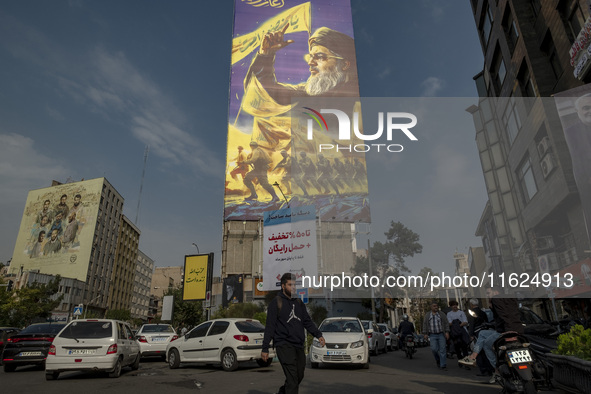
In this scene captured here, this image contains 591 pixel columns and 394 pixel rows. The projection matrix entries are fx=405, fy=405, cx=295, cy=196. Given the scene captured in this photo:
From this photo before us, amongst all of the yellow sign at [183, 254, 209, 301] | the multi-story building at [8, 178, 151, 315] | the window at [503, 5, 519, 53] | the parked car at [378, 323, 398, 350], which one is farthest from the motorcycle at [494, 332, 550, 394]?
the multi-story building at [8, 178, 151, 315]

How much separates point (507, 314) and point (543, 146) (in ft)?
53.5

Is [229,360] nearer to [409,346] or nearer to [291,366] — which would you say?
[291,366]

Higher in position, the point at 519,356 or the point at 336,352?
the point at 519,356

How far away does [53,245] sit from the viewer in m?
64.1

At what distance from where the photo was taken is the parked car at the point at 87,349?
8.41 meters

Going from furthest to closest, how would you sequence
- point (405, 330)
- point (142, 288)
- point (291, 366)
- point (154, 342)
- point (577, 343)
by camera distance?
point (142, 288) → point (405, 330) → point (154, 342) → point (577, 343) → point (291, 366)

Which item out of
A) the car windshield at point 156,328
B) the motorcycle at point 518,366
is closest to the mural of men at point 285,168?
the car windshield at point 156,328

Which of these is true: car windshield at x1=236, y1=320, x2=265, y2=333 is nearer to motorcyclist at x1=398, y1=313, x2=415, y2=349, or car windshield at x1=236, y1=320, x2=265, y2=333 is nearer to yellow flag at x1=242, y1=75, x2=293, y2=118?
motorcyclist at x1=398, y1=313, x2=415, y2=349

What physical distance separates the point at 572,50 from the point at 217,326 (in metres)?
16.0

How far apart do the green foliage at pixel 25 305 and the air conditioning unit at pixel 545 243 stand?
40309 mm

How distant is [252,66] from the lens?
1967 inches

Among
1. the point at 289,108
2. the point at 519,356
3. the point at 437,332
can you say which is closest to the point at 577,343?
the point at 519,356

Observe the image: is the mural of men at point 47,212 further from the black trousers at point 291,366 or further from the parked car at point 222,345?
the black trousers at point 291,366

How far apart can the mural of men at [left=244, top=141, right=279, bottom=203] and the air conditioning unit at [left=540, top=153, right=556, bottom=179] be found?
2886 centimetres
